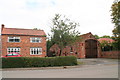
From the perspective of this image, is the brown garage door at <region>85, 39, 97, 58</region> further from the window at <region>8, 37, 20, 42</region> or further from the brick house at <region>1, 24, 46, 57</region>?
the window at <region>8, 37, 20, 42</region>

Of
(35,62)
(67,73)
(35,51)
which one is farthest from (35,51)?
(67,73)

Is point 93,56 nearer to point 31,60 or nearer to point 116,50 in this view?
point 116,50

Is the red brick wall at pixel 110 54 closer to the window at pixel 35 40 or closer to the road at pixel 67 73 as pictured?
the window at pixel 35 40

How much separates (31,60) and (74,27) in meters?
9.07

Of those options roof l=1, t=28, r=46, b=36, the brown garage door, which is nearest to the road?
roof l=1, t=28, r=46, b=36

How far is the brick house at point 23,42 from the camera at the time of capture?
28688 millimetres

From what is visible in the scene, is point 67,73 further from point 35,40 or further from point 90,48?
point 90,48

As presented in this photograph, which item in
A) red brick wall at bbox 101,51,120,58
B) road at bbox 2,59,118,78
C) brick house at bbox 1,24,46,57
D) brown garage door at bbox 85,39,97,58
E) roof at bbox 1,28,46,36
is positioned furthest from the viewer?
brown garage door at bbox 85,39,97,58

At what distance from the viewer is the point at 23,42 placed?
98.1 ft

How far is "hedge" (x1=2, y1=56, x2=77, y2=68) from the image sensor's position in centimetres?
1673

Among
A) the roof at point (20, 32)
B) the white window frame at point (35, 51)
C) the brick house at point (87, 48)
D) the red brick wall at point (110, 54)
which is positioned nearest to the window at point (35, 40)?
the roof at point (20, 32)

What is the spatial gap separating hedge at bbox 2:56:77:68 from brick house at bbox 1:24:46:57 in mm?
12483

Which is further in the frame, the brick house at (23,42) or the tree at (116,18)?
the brick house at (23,42)

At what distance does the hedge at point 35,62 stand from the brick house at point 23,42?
1248 centimetres
